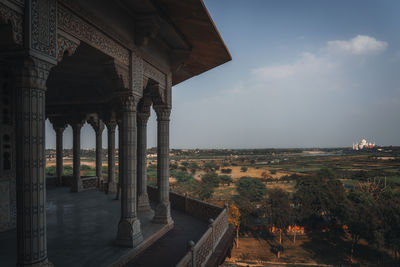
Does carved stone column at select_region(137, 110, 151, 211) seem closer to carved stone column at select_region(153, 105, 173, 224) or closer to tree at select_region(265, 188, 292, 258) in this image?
carved stone column at select_region(153, 105, 173, 224)

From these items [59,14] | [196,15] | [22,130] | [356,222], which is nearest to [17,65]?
[22,130]

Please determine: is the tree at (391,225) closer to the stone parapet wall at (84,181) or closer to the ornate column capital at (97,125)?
the stone parapet wall at (84,181)

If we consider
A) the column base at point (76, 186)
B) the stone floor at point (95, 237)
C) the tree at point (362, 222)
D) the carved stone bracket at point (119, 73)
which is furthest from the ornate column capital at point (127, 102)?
the tree at point (362, 222)

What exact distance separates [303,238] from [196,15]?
128ft

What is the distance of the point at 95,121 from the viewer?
15680 millimetres

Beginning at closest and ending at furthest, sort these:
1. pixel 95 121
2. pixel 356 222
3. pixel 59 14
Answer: pixel 59 14 → pixel 95 121 → pixel 356 222

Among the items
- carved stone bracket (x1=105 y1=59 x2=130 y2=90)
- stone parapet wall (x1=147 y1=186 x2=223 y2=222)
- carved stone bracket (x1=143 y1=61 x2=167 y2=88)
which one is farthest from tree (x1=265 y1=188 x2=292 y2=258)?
carved stone bracket (x1=105 y1=59 x2=130 y2=90)

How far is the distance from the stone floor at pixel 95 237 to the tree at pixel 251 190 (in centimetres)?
4510

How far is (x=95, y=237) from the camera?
7.27 meters

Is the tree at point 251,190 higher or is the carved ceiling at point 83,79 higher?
the carved ceiling at point 83,79

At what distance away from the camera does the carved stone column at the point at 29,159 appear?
353 cm

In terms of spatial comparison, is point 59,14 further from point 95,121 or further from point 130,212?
point 95,121

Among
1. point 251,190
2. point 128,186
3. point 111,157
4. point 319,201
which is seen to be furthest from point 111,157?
point 251,190

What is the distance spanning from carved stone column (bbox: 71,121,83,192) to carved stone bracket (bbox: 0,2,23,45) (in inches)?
467
